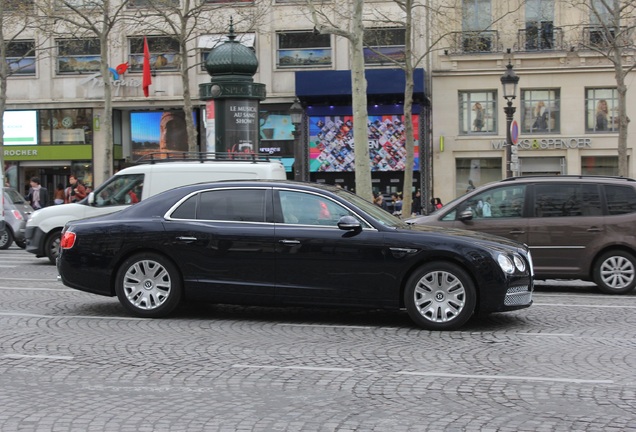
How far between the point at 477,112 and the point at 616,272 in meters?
23.4

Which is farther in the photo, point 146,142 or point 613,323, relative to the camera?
point 146,142

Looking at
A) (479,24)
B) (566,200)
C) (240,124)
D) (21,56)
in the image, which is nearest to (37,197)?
(240,124)

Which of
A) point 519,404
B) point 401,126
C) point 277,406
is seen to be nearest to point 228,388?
point 277,406

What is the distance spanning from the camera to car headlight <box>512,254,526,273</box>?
376 inches

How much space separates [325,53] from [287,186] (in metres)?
27.7

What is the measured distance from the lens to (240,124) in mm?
22422

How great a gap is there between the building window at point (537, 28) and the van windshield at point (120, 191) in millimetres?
22839

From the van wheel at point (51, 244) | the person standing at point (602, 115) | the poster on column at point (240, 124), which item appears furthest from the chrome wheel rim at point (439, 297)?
the person standing at point (602, 115)

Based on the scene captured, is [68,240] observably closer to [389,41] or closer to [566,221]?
[566,221]

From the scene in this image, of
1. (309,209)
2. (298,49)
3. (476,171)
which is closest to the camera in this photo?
(309,209)

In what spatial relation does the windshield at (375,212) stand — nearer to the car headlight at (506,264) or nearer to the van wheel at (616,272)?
the car headlight at (506,264)

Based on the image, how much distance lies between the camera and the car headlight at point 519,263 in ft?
31.3

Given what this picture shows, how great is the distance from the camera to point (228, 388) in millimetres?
6820

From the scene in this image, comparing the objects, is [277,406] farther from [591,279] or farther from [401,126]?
[401,126]
